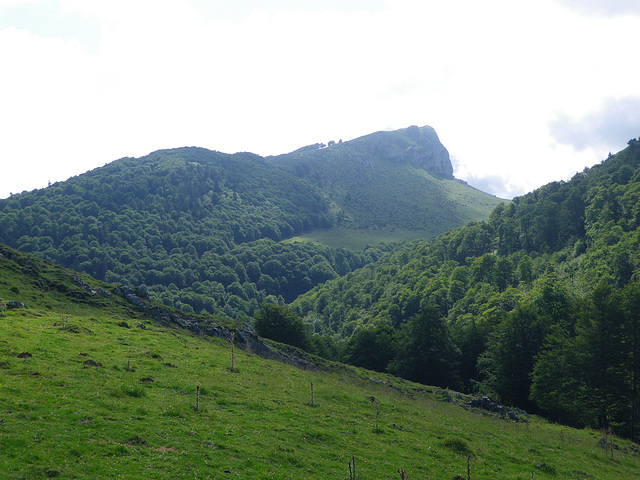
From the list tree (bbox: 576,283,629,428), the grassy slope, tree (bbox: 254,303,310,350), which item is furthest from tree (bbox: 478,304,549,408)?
tree (bbox: 254,303,310,350)

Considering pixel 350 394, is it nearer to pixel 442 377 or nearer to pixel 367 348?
pixel 442 377

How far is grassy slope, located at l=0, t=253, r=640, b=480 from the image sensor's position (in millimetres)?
17250

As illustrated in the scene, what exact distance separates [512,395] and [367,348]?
92.5 ft

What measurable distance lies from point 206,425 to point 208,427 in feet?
0.89

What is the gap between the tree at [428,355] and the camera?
6962 centimetres

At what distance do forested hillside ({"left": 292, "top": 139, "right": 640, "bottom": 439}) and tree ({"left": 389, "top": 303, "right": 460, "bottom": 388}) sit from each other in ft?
0.56

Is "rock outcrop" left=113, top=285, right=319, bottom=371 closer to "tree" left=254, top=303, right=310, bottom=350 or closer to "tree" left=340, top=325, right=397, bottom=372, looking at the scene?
"tree" left=254, top=303, right=310, bottom=350

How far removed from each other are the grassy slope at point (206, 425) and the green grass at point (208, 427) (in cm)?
9

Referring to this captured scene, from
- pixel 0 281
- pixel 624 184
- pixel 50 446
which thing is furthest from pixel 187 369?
pixel 624 184

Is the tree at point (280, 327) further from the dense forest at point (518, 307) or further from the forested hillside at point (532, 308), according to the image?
the forested hillside at point (532, 308)

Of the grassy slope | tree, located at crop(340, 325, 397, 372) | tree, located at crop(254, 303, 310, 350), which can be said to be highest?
the grassy slope

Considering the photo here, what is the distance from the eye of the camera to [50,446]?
1659 centimetres

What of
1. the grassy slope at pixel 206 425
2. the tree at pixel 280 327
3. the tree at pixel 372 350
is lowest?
the tree at pixel 372 350

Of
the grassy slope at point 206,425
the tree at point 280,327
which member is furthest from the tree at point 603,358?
the tree at point 280,327
